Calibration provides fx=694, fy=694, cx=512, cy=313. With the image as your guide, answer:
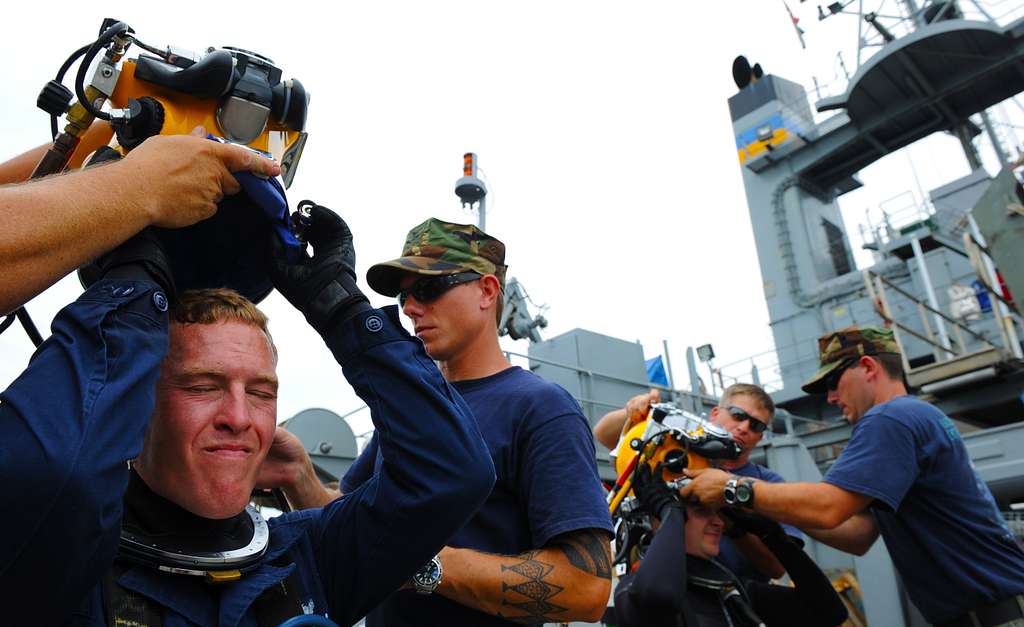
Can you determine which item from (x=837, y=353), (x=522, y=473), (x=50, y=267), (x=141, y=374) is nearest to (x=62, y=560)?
(x=141, y=374)

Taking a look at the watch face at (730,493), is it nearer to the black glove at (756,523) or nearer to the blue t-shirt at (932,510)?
the black glove at (756,523)

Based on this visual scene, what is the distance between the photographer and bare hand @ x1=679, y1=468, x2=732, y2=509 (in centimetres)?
328

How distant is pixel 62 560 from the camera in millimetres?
922

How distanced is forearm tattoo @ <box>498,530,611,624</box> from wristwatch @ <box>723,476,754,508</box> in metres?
1.58

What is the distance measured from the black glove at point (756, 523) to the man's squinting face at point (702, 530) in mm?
77

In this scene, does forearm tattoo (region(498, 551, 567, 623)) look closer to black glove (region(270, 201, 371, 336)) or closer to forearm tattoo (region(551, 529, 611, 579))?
forearm tattoo (region(551, 529, 611, 579))

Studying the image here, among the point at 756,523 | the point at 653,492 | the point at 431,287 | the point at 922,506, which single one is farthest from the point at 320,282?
the point at 922,506

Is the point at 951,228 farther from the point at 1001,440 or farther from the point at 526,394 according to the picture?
the point at 526,394

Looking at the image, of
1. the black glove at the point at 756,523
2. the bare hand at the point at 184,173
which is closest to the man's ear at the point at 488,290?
the bare hand at the point at 184,173

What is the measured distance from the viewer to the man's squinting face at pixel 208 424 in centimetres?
123

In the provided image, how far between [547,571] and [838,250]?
19.4 metres

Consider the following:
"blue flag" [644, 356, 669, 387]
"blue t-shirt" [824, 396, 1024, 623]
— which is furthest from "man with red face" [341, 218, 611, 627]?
"blue flag" [644, 356, 669, 387]

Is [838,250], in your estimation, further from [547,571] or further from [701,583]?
[547,571]

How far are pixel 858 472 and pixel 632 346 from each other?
904 centimetres
